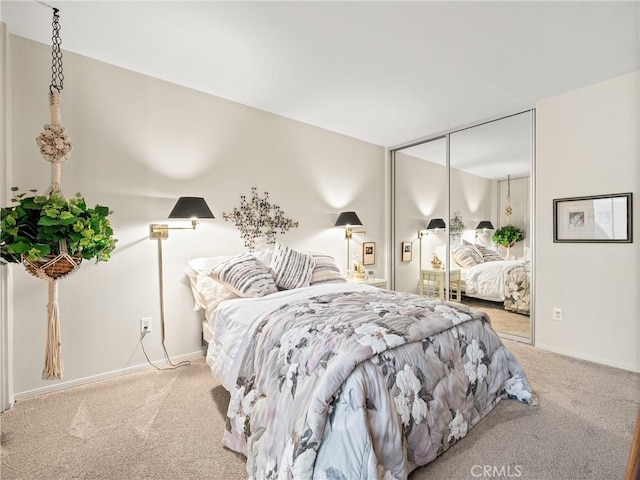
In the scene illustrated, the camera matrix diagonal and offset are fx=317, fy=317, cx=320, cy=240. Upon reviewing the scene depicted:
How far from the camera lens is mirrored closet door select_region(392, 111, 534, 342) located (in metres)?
3.35

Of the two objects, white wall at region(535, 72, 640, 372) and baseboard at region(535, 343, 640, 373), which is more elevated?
white wall at region(535, 72, 640, 372)

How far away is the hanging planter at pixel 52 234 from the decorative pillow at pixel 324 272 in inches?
69.1

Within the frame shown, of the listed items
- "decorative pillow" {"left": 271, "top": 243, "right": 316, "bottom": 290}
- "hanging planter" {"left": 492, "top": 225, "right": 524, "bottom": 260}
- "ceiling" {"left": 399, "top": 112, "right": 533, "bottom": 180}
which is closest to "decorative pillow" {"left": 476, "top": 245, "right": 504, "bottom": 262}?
"hanging planter" {"left": 492, "top": 225, "right": 524, "bottom": 260}

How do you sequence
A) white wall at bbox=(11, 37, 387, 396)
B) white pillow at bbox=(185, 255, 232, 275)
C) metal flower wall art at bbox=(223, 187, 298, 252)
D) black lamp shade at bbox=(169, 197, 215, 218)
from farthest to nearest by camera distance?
metal flower wall art at bbox=(223, 187, 298, 252)
white pillow at bbox=(185, 255, 232, 275)
black lamp shade at bbox=(169, 197, 215, 218)
white wall at bbox=(11, 37, 387, 396)

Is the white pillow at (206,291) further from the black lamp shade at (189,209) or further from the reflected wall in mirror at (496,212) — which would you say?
the reflected wall in mirror at (496,212)

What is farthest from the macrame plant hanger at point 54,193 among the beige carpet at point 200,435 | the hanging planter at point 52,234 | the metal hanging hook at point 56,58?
the metal hanging hook at point 56,58

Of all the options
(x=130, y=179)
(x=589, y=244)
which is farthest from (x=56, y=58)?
(x=589, y=244)

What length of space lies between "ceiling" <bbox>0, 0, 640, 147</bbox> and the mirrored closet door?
60 cm

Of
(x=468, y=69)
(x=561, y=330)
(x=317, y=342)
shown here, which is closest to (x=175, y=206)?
(x=317, y=342)

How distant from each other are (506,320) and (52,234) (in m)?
3.92

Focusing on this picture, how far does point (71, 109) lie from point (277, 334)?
229 centimetres

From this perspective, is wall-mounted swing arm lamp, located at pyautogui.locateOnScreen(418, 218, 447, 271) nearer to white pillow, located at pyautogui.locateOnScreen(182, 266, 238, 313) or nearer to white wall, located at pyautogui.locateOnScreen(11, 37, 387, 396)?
white wall, located at pyautogui.locateOnScreen(11, 37, 387, 396)

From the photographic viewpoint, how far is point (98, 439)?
5.73ft

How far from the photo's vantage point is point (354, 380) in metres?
1.32
